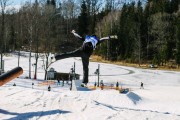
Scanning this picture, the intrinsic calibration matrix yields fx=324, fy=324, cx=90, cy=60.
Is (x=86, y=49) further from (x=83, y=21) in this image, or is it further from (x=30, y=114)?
(x=83, y=21)

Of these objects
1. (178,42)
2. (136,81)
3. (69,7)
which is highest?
(69,7)

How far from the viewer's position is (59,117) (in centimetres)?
1359

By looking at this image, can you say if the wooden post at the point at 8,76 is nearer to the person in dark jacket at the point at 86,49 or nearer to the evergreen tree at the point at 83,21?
the person in dark jacket at the point at 86,49

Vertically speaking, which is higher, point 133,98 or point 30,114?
point 30,114

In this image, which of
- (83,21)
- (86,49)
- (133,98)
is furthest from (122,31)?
(86,49)

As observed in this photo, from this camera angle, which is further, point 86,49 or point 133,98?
point 133,98

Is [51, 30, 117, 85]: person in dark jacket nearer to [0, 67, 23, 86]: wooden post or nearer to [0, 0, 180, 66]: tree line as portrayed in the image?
[0, 67, 23, 86]: wooden post

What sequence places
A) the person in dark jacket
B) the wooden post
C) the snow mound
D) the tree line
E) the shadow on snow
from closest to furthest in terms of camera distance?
the shadow on snow < the wooden post < the person in dark jacket < the snow mound < the tree line

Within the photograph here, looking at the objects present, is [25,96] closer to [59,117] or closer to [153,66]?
[59,117]

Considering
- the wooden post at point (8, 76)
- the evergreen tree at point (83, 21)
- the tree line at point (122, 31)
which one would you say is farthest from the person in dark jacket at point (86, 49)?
the evergreen tree at point (83, 21)

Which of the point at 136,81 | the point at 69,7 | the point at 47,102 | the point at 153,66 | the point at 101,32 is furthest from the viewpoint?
the point at 69,7

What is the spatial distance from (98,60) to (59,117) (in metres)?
64.5

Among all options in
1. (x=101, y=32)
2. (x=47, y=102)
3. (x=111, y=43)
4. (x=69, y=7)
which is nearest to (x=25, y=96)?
(x=47, y=102)

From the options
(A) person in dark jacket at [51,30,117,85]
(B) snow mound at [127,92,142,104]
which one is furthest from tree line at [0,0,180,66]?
(A) person in dark jacket at [51,30,117,85]
